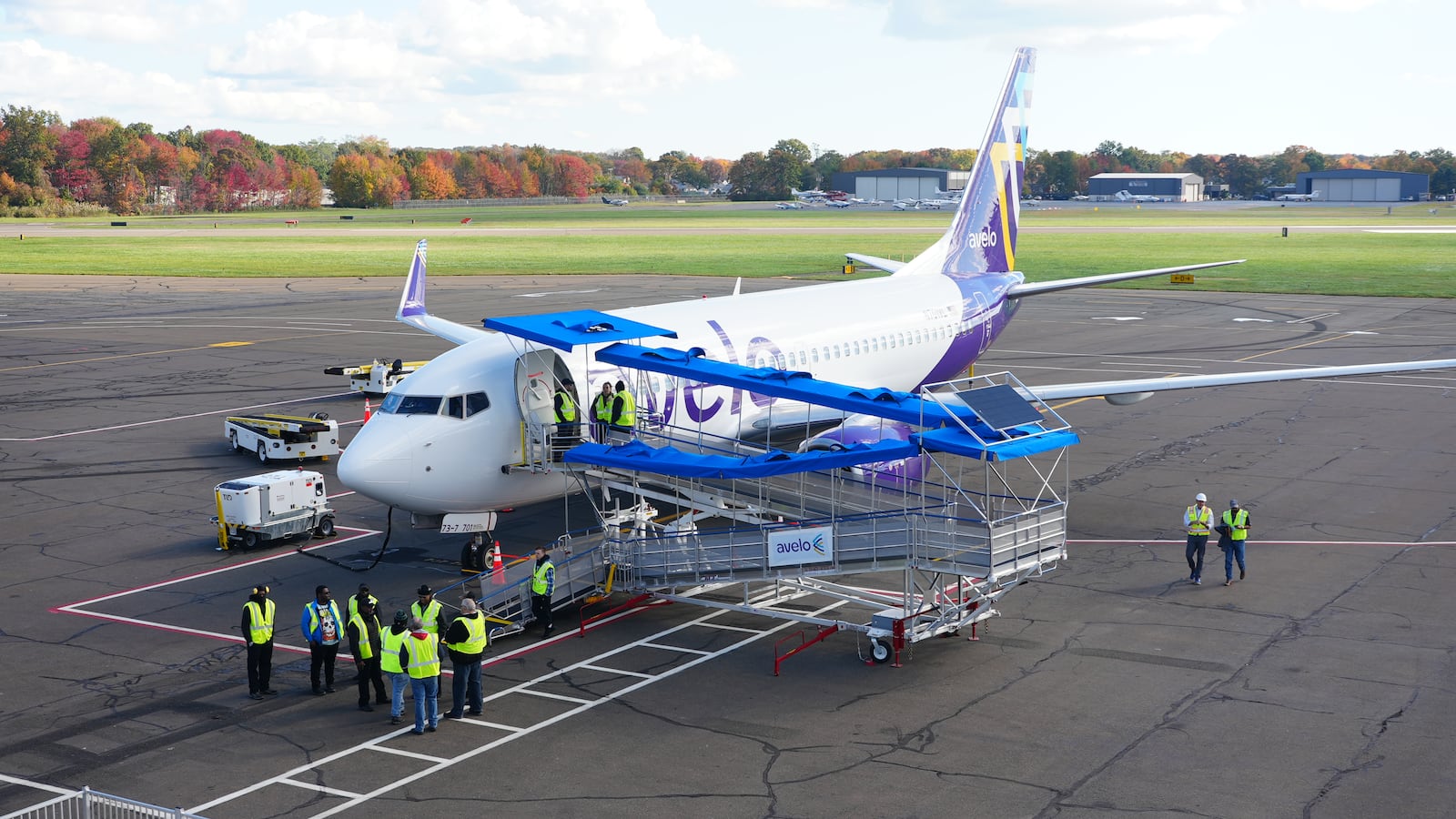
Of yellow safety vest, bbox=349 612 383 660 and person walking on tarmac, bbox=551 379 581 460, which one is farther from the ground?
person walking on tarmac, bbox=551 379 581 460

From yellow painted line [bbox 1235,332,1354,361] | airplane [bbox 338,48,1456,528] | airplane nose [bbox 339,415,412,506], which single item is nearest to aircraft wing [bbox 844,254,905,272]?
airplane [bbox 338,48,1456,528]

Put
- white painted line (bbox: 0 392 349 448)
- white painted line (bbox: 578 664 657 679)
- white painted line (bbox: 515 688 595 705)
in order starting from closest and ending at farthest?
white painted line (bbox: 515 688 595 705), white painted line (bbox: 578 664 657 679), white painted line (bbox: 0 392 349 448)

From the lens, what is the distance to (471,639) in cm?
1917

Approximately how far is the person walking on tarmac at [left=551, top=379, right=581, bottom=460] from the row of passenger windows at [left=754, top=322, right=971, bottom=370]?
631 centimetres

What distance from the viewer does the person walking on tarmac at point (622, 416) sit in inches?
1020

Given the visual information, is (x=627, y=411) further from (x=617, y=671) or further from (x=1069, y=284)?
(x=1069, y=284)

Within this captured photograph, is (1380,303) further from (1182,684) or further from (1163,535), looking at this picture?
(1182,684)

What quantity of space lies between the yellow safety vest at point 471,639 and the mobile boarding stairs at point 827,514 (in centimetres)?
438

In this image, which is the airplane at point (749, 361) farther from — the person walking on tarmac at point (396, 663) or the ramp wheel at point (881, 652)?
the ramp wheel at point (881, 652)

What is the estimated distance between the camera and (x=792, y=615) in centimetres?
2298

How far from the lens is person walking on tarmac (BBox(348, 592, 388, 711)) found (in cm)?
2016

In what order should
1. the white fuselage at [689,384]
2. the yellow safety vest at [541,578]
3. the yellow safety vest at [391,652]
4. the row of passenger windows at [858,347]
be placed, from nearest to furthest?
the yellow safety vest at [391,652] < the yellow safety vest at [541,578] < the white fuselage at [689,384] < the row of passenger windows at [858,347]

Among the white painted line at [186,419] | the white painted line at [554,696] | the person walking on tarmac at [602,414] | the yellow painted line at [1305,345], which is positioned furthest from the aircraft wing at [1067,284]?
the white painted line at [186,419]

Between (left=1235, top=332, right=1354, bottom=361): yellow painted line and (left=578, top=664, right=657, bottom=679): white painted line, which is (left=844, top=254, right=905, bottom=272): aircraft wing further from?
(left=578, top=664, right=657, bottom=679): white painted line
